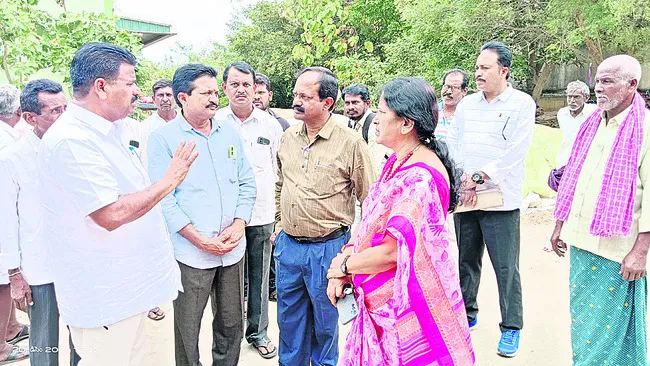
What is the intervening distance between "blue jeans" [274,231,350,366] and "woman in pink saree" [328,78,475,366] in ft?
2.17

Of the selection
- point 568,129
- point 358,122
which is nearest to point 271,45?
point 568,129

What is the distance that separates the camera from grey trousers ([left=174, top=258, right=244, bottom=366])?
115 inches

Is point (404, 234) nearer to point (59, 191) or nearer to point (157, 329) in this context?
point (59, 191)

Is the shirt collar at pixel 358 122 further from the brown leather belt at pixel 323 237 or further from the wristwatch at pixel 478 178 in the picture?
the brown leather belt at pixel 323 237

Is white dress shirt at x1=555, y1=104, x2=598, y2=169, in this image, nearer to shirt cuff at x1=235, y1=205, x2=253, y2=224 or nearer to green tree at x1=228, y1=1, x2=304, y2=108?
shirt cuff at x1=235, y1=205, x2=253, y2=224

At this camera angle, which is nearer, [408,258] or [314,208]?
[408,258]

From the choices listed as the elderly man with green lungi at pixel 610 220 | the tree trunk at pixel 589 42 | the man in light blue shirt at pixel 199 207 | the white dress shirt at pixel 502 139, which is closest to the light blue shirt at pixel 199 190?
the man in light blue shirt at pixel 199 207

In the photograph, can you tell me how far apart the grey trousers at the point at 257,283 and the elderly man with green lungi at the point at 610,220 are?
6.80 ft

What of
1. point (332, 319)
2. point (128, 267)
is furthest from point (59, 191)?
point (332, 319)

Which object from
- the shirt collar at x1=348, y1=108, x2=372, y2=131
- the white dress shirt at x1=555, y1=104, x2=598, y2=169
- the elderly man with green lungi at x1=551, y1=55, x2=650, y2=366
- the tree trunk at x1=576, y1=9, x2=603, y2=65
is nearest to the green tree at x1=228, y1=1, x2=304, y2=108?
the tree trunk at x1=576, y1=9, x2=603, y2=65

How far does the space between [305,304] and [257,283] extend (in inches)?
34.2

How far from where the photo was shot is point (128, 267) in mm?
2201

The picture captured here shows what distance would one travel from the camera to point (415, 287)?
2027mm

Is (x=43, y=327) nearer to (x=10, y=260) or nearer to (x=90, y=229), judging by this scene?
(x=10, y=260)
